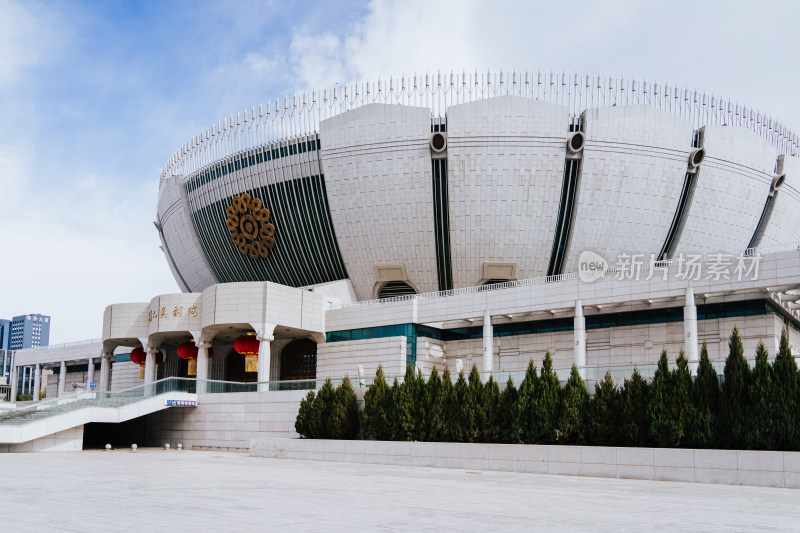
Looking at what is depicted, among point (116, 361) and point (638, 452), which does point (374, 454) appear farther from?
point (116, 361)

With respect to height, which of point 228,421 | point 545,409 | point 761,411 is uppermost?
point 761,411

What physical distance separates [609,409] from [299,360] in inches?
947

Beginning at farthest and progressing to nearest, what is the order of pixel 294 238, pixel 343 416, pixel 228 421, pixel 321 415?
1. pixel 294 238
2. pixel 228 421
3. pixel 321 415
4. pixel 343 416

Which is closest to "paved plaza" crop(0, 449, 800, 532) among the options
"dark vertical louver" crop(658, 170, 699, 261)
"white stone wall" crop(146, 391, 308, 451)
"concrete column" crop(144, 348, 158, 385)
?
"white stone wall" crop(146, 391, 308, 451)

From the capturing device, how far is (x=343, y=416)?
2516 centimetres

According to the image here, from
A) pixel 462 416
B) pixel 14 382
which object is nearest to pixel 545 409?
pixel 462 416

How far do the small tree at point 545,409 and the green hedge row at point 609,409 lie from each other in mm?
27

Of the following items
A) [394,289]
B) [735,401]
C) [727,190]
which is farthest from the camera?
[394,289]

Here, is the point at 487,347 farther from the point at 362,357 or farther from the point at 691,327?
the point at 691,327

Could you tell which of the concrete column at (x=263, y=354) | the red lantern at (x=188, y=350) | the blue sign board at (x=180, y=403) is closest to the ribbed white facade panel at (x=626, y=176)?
the concrete column at (x=263, y=354)

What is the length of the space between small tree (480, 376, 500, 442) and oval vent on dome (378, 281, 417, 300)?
20.1m

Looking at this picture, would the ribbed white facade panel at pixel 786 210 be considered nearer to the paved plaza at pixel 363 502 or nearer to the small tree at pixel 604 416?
the small tree at pixel 604 416

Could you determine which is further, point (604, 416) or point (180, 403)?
point (180, 403)

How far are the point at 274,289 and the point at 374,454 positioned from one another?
1530 cm
